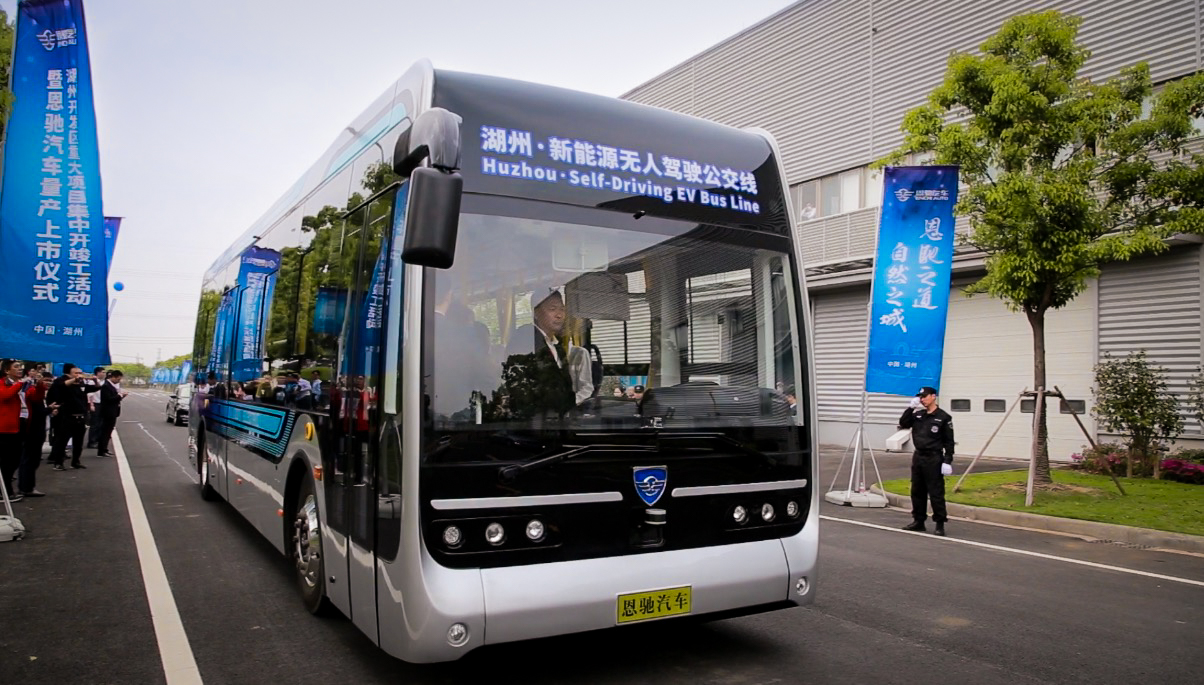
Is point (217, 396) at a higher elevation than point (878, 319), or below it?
below

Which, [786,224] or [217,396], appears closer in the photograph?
[786,224]

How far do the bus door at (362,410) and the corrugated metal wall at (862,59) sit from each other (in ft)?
54.6

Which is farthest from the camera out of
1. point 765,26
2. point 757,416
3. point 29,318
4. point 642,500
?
point 765,26

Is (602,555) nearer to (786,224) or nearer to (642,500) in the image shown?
(642,500)

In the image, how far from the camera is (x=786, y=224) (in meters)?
5.16

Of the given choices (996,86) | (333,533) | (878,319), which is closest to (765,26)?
(996,86)

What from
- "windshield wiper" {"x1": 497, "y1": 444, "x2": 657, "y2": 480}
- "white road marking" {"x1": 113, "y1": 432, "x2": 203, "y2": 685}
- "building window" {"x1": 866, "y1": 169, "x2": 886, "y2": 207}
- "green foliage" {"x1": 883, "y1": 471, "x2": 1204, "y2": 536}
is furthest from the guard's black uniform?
"building window" {"x1": 866, "y1": 169, "x2": 886, "y2": 207}

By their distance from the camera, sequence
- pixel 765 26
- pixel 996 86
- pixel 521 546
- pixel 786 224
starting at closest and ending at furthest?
pixel 521 546
pixel 786 224
pixel 996 86
pixel 765 26

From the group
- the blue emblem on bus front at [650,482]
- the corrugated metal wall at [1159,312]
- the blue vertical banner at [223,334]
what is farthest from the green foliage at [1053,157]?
the blue vertical banner at [223,334]

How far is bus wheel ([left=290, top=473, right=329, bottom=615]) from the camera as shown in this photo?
17.8 ft

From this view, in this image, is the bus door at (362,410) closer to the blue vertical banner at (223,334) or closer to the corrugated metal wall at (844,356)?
the blue vertical banner at (223,334)

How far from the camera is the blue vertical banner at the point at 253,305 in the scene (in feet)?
24.8

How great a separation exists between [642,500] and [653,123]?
2159 millimetres

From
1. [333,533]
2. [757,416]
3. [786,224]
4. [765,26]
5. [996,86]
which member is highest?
[765,26]
